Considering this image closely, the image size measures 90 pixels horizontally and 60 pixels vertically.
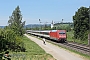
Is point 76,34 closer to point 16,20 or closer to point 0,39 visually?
point 16,20

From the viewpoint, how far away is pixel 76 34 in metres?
64.4

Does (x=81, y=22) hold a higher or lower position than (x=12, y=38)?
higher

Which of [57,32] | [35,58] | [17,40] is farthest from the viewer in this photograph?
[57,32]

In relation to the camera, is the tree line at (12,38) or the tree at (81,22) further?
the tree at (81,22)

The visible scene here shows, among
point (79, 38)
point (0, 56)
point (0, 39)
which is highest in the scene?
point (0, 39)

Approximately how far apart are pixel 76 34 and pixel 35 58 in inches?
1791

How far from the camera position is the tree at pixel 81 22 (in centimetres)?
6162

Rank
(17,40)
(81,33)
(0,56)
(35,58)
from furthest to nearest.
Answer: (81,33), (17,40), (35,58), (0,56)

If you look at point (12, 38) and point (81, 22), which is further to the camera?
point (81, 22)

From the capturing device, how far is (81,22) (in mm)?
63000

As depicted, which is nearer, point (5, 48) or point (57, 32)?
point (5, 48)

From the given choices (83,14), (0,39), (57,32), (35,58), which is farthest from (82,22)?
(0,39)

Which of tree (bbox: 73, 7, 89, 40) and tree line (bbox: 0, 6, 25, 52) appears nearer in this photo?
tree line (bbox: 0, 6, 25, 52)

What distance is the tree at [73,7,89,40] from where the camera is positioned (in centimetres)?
6162
